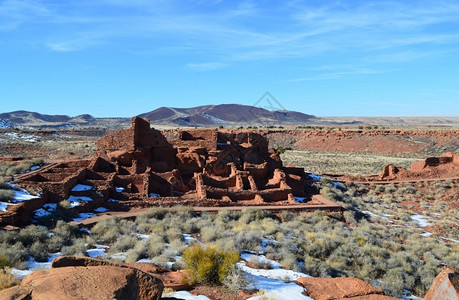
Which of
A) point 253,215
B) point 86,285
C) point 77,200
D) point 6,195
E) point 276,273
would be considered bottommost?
point 253,215

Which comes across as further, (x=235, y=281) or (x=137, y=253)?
(x=137, y=253)

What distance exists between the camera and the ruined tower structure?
51.8 ft

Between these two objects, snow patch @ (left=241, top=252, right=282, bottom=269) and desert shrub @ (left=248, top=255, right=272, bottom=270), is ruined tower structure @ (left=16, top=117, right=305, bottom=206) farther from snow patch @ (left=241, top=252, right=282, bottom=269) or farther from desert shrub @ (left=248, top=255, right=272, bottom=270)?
desert shrub @ (left=248, top=255, right=272, bottom=270)

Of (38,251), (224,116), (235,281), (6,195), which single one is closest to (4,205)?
(6,195)

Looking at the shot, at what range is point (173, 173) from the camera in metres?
17.8

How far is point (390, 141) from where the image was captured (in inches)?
2179

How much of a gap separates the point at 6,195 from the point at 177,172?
26.1 ft

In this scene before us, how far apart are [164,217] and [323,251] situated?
596cm

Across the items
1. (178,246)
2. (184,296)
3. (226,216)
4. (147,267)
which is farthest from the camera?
(226,216)

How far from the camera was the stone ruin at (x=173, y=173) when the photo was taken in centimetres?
1523


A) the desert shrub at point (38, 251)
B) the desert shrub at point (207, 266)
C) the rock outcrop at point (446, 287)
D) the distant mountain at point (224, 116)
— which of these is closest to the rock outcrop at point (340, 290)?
the rock outcrop at point (446, 287)

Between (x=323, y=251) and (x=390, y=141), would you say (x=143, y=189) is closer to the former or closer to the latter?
(x=323, y=251)

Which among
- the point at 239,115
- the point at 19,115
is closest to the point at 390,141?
the point at 239,115

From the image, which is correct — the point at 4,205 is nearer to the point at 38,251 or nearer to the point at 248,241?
the point at 38,251
